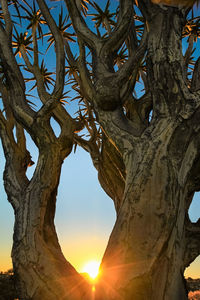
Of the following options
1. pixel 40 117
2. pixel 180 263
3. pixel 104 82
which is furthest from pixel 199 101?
pixel 40 117

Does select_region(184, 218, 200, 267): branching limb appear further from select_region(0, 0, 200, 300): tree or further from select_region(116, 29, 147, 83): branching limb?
select_region(116, 29, 147, 83): branching limb

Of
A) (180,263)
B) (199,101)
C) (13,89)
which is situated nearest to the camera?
(180,263)

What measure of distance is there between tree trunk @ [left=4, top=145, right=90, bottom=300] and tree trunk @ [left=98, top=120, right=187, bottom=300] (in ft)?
2.23

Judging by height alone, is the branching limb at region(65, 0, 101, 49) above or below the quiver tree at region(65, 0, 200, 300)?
above

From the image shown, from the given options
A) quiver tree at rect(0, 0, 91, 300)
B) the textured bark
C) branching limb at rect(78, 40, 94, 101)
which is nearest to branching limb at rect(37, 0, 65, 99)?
quiver tree at rect(0, 0, 91, 300)

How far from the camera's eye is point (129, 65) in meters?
4.68

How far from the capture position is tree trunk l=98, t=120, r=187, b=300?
3.34 meters

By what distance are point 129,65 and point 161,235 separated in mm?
2710

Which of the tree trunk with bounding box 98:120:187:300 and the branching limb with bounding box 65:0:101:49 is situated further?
the branching limb with bounding box 65:0:101:49

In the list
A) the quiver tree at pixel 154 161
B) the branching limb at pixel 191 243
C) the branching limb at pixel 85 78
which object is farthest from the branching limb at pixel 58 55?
the branching limb at pixel 191 243

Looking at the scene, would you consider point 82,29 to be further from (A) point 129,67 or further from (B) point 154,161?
(B) point 154,161

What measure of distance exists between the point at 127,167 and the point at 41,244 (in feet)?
5.50

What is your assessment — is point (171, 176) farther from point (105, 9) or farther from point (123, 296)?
point (105, 9)

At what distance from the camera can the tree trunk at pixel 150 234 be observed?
11.0 feet
